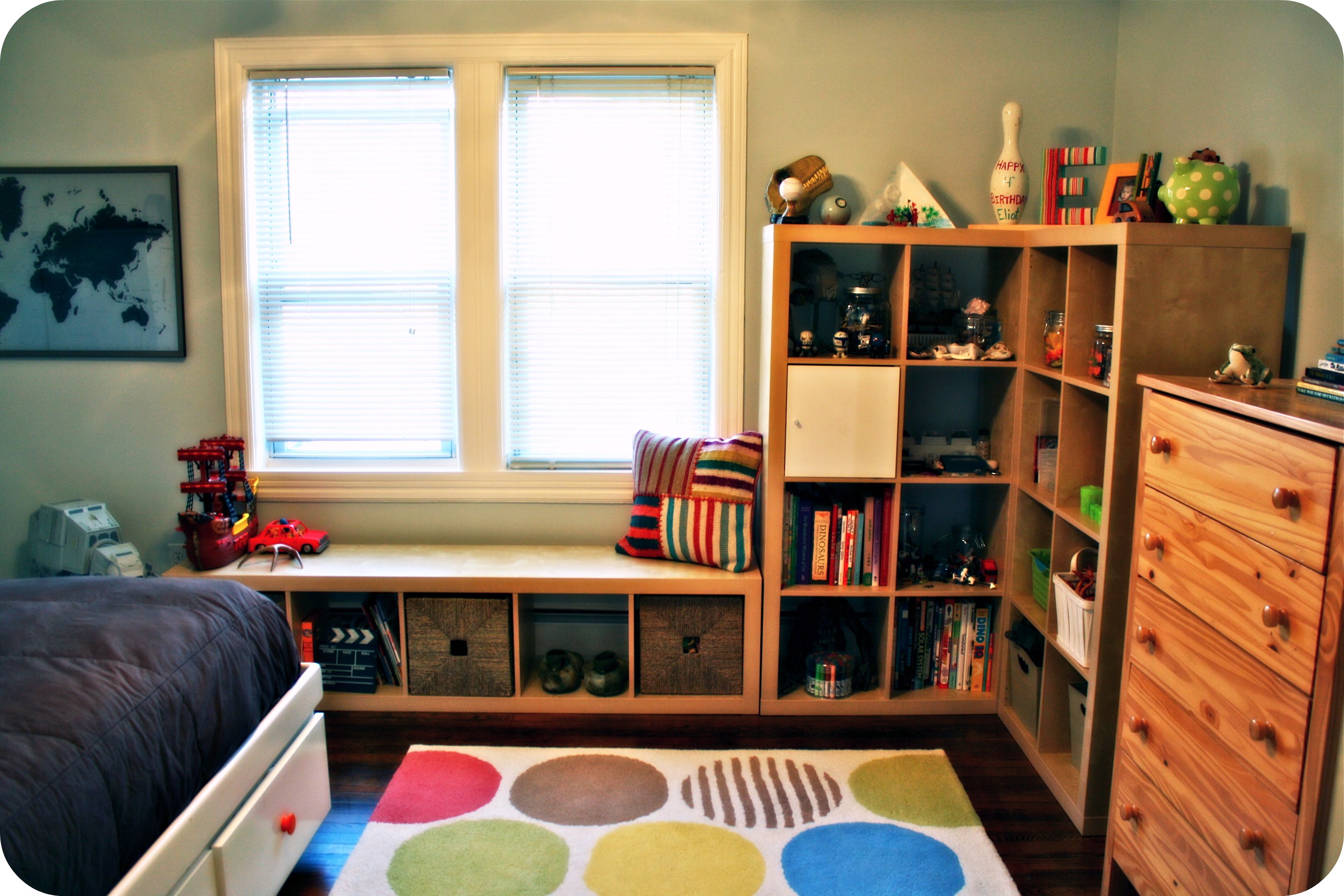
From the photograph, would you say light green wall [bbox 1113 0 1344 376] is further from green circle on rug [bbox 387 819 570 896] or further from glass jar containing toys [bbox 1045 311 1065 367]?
green circle on rug [bbox 387 819 570 896]

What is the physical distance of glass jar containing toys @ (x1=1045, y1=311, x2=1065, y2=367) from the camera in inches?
111

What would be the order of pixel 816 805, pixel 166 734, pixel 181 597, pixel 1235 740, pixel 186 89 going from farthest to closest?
pixel 186 89
pixel 816 805
pixel 181 597
pixel 166 734
pixel 1235 740

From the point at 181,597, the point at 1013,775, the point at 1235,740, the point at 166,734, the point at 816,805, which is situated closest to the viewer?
the point at 1235,740

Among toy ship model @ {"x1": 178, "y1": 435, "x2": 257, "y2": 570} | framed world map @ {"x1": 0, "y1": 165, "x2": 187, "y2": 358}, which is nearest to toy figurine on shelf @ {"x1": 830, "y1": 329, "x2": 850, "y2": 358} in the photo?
toy ship model @ {"x1": 178, "y1": 435, "x2": 257, "y2": 570}

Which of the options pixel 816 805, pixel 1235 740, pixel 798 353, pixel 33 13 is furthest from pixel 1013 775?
pixel 33 13

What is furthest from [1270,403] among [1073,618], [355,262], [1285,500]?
[355,262]

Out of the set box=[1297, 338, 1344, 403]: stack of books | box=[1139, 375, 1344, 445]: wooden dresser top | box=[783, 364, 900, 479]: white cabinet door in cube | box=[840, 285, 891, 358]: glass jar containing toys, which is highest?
box=[840, 285, 891, 358]: glass jar containing toys

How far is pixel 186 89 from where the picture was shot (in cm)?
331

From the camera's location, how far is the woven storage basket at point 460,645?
123 inches

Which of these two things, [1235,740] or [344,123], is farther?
[344,123]

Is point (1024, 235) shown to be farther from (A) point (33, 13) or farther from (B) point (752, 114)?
(A) point (33, 13)

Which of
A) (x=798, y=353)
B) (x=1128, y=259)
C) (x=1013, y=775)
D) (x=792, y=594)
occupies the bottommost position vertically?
(x=1013, y=775)

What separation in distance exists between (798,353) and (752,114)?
2.77ft

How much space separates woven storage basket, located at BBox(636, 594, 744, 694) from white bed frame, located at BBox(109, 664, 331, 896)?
1056 millimetres
